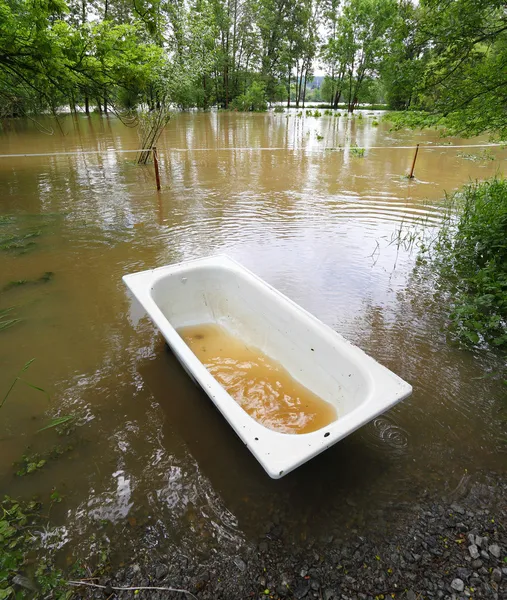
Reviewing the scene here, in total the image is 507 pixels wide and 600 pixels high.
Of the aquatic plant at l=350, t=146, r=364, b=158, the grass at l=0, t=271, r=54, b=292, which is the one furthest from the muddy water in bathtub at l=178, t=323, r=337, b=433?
the aquatic plant at l=350, t=146, r=364, b=158

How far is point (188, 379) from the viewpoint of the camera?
2479 millimetres

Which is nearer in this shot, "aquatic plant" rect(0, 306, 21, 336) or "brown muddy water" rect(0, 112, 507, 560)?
"brown muddy water" rect(0, 112, 507, 560)

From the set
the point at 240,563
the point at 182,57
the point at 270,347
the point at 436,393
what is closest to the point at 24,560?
the point at 240,563

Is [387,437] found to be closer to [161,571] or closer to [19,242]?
[161,571]

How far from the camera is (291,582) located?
1373 mm

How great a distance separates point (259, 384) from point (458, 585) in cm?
135

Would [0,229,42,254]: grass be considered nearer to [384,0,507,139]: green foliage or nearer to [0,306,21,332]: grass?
[0,306,21,332]: grass

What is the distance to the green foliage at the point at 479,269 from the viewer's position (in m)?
2.87

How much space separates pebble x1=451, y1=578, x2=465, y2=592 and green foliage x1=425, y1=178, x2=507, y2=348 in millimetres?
1816

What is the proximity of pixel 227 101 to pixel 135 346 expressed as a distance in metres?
30.8

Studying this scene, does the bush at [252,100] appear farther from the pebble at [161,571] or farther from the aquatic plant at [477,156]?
the pebble at [161,571]

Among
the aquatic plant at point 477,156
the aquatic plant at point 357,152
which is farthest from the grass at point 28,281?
the aquatic plant at point 477,156

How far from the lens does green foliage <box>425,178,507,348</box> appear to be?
2867 millimetres

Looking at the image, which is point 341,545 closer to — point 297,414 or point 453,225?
point 297,414
